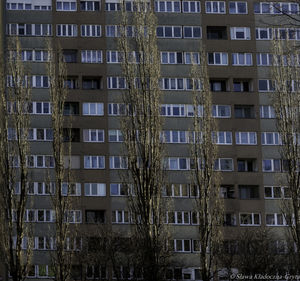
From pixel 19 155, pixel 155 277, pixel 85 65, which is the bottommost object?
pixel 155 277

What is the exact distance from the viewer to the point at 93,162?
85188 mm

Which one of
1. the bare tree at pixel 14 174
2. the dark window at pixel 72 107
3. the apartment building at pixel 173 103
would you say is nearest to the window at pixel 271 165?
the apartment building at pixel 173 103

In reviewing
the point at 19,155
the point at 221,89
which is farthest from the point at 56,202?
the point at 221,89

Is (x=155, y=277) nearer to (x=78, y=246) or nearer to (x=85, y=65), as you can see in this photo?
(x=78, y=246)

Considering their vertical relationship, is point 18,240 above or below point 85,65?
below

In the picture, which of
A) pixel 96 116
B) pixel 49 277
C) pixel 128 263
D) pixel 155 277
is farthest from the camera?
pixel 96 116

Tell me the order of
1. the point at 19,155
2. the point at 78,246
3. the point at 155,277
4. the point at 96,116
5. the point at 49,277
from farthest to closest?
the point at 96,116 → the point at 49,277 → the point at 78,246 → the point at 19,155 → the point at 155,277

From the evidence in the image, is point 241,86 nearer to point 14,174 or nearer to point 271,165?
point 271,165

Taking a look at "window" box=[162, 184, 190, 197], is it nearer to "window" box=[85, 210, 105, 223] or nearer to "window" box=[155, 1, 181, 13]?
"window" box=[85, 210, 105, 223]

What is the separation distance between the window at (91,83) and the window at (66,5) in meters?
8.51

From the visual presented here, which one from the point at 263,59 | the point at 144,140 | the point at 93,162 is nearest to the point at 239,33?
the point at 263,59

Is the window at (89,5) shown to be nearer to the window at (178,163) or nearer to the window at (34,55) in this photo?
the window at (34,55)

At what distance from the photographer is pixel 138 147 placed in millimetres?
43625

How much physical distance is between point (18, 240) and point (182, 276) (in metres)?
39.3
